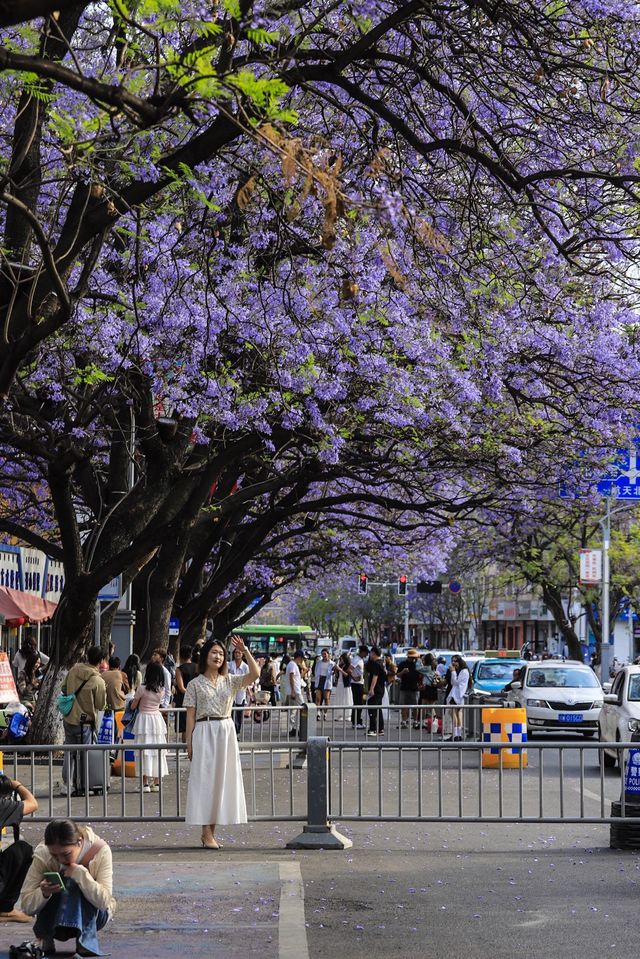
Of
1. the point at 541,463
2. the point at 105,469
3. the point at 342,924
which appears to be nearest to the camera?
the point at 342,924

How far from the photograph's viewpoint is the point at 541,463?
2608 centimetres

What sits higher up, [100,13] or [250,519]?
[100,13]

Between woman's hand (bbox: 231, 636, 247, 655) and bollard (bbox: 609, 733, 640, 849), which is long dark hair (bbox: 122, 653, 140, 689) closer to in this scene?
woman's hand (bbox: 231, 636, 247, 655)

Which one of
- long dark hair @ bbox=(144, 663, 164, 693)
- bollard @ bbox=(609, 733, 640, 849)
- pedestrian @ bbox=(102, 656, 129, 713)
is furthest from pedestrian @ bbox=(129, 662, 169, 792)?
bollard @ bbox=(609, 733, 640, 849)

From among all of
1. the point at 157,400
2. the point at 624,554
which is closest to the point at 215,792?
the point at 157,400

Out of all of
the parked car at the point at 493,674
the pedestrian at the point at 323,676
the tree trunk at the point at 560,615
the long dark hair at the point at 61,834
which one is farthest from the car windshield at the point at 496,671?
the long dark hair at the point at 61,834

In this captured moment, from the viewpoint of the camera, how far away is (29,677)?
1117 inches

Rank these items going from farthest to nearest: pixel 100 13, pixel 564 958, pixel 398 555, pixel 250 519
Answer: pixel 398 555, pixel 250 519, pixel 100 13, pixel 564 958

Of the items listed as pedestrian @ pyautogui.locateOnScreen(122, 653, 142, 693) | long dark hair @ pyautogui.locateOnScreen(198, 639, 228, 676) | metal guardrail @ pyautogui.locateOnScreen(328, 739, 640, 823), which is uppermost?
long dark hair @ pyautogui.locateOnScreen(198, 639, 228, 676)

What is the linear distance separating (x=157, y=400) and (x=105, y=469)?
8.15m

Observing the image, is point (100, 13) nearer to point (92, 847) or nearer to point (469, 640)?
point (92, 847)

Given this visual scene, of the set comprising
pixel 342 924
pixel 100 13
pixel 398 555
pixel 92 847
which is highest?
pixel 100 13

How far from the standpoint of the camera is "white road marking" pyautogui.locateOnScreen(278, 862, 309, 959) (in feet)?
27.9

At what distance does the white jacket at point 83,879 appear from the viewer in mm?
7723
